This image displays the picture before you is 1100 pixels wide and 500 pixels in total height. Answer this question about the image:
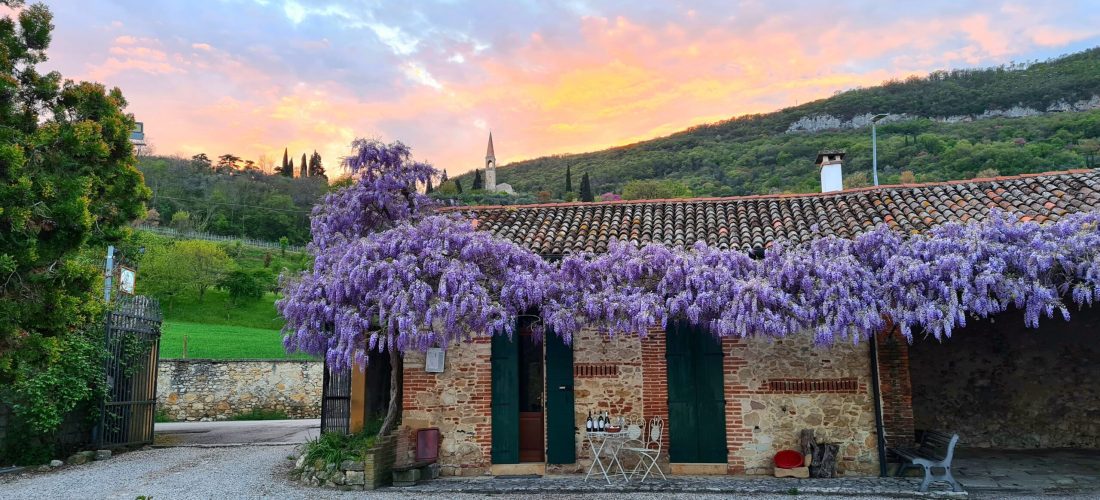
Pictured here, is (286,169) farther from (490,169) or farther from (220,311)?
(220,311)

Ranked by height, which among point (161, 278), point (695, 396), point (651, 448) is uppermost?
point (161, 278)

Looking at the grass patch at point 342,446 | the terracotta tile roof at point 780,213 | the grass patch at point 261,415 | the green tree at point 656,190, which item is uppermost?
the green tree at point 656,190

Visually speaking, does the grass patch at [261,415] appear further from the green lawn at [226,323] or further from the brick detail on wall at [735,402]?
the brick detail on wall at [735,402]

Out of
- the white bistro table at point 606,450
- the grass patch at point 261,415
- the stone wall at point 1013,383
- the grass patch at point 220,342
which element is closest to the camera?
the white bistro table at point 606,450

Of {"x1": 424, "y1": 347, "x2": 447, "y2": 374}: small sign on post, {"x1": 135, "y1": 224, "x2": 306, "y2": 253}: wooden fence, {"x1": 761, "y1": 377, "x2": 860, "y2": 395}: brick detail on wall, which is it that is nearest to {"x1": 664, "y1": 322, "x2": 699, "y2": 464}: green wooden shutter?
{"x1": 761, "y1": 377, "x2": 860, "y2": 395}: brick detail on wall

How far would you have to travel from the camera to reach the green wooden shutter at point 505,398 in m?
8.46

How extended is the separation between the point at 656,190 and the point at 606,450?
3321 centimetres

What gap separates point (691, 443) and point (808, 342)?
1912 mm

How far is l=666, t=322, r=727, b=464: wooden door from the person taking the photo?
8.23m

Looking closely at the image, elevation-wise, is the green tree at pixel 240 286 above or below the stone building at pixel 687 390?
above

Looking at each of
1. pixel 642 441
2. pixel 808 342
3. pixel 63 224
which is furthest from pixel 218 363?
pixel 808 342

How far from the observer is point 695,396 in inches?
327

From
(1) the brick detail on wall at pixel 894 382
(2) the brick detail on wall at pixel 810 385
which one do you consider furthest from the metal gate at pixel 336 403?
→ (1) the brick detail on wall at pixel 894 382

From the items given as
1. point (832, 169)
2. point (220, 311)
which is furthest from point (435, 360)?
point (220, 311)
